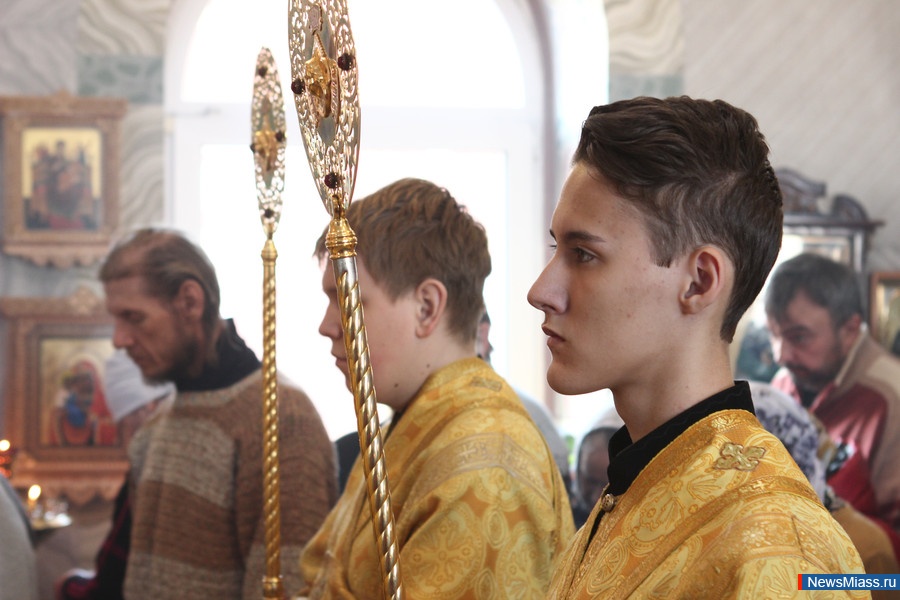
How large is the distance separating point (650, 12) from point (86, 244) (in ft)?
9.79

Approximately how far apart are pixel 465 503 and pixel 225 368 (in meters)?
1.98

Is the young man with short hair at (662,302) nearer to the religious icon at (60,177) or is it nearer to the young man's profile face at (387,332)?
the young man's profile face at (387,332)

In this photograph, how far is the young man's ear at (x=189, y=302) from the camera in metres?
3.75

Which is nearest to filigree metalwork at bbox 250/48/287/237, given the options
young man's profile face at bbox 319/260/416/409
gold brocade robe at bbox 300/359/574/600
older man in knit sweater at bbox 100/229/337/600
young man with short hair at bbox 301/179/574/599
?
young man with short hair at bbox 301/179/574/599

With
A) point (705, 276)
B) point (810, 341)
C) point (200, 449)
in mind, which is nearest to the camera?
point (705, 276)

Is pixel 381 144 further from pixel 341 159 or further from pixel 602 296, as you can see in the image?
pixel 602 296

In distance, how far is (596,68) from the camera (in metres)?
5.64

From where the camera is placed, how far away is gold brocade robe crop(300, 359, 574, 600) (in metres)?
1.77

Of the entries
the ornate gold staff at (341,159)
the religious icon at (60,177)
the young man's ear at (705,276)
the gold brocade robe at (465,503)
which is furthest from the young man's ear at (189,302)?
the young man's ear at (705,276)

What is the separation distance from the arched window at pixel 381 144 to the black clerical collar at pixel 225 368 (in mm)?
1994

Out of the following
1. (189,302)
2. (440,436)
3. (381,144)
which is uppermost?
(381,144)

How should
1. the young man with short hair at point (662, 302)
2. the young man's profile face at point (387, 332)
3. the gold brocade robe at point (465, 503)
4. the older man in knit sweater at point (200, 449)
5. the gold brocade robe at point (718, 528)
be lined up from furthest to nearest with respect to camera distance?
the older man in knit sweater at point (200, 449) < the young man's profile face at point (387, 332) < the gold brocade robe at point (465, 503) < the young man with short hair at point (662, 302) < the gold brocade robe at point (718, 528)

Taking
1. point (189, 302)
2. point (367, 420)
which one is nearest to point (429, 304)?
point (367, 420)

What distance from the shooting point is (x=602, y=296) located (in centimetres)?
128
